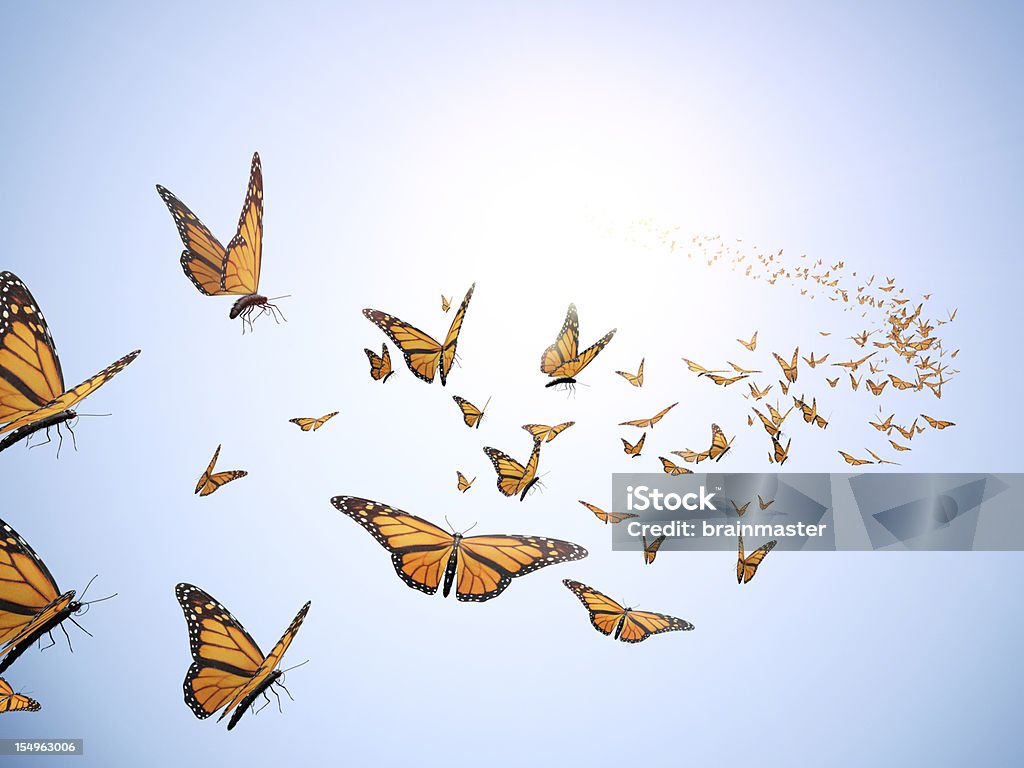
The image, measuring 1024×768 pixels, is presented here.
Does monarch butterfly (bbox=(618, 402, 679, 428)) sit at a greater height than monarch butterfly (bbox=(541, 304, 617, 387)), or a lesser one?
lesser

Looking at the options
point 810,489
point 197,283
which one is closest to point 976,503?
point 810,489

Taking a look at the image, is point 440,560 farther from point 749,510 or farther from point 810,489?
point 810,489

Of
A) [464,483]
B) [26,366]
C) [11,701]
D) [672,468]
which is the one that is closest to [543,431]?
[464,483]

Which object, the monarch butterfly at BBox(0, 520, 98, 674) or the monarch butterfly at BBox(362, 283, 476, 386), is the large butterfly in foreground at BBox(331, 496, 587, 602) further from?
the monarch butterfly at BBox(0, 520, 98, 674)

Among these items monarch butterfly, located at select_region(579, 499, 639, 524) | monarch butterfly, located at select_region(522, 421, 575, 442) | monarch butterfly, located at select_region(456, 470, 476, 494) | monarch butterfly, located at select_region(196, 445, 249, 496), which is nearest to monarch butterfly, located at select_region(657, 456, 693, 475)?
monarch butterfly, located at select_region(579, 499, 639, 524)

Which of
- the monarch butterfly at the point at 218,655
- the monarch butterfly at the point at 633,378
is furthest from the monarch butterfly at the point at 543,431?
the monarch butterfly at the point at 218,655

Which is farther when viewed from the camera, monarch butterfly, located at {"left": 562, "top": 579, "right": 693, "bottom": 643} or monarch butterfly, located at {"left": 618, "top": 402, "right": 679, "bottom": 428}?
monarch butterfly, located at {"left": 618, "top": 402, "right": 679, "bottom": 428}
